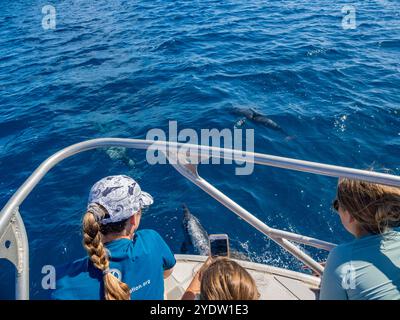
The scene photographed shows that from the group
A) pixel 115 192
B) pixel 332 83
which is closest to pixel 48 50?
pixel 332 83

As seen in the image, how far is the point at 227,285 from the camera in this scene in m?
2.08

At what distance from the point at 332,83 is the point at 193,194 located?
6355mm

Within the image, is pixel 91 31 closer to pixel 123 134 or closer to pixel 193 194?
pixel 123 134

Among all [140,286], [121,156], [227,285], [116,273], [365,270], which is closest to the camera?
[227,285]

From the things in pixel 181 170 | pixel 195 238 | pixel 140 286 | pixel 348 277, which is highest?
pixel 181 170

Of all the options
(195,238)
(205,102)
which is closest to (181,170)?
(195,238)

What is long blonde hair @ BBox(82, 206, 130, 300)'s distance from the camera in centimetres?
250

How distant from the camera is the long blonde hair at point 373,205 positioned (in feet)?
8.32

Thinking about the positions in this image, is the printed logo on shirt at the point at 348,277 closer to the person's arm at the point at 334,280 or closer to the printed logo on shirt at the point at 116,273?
the person's arm at the point at 334,280

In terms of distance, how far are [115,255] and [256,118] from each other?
7.89 m

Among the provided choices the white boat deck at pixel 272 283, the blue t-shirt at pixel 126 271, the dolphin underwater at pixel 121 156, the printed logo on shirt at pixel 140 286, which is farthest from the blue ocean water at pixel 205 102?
the printed logo on shirt at pixel 140 286

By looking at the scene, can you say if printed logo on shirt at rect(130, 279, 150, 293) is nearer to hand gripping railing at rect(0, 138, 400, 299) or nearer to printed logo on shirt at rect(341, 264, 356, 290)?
hand gripping railing at rect(0, 138, 400, 299)

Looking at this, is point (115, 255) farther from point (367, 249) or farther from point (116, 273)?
point (367, 249)

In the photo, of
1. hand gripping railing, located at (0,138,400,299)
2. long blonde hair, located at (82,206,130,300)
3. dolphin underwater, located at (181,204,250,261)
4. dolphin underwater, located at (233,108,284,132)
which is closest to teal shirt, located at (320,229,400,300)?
hand gripping railing, located at (0,138,400,299)
